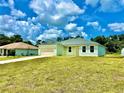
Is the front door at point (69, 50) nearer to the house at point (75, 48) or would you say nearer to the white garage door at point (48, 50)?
the house at point (75, 48)

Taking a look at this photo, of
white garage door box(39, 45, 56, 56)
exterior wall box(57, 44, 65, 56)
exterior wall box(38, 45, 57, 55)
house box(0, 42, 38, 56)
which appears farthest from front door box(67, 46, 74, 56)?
house box(0, 42, 38, 56)

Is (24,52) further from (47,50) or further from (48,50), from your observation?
(48,50)

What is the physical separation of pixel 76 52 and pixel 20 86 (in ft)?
96.3

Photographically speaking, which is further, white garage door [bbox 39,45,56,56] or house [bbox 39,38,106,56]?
white garage door [bbox 39,45,56,56]

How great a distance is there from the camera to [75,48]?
4309 centimetres

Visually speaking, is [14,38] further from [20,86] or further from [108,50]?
[20,86]

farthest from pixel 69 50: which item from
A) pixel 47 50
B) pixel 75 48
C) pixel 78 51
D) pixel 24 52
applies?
pixel 24 52

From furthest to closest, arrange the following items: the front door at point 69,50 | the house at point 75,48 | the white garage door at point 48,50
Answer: the white garage door at point 48,50, the front door at point 69,50, the house at point 75,48

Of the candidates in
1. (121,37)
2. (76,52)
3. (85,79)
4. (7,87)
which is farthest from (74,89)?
(121,37)

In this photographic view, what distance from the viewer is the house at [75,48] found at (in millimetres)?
41375

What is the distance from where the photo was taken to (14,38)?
78312mm

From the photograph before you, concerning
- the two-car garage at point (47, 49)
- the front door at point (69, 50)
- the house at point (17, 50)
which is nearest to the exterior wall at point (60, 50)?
the two-car garage at point (47, 49)

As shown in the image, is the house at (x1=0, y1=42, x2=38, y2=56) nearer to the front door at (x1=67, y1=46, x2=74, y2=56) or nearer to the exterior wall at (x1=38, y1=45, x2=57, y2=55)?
the exterior wall at (x1=38, y1=45, x2=57, y2=55)

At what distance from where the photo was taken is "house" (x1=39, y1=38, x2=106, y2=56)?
41.4 meters
